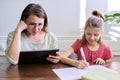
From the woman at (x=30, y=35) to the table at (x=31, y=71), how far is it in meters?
0.09

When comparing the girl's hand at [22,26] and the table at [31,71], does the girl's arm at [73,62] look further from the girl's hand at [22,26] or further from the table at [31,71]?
the girl's hand at [22,26]

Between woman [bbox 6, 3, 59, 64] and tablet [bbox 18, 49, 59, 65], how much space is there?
1.7 inches

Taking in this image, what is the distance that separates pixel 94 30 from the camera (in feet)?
6.19

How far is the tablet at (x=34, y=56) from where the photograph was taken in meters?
1.64

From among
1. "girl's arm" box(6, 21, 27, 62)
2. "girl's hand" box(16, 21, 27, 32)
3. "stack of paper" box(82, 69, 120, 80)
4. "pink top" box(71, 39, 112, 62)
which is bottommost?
"pink top" box(71, 39, 112, 62)

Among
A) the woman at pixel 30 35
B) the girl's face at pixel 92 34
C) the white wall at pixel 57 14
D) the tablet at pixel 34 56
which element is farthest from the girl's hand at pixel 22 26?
the white wall at pixel 57 14

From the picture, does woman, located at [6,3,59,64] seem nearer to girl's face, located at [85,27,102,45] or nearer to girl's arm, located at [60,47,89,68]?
girl's arm, located at [60,47,89,68]

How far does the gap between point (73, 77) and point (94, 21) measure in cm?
68

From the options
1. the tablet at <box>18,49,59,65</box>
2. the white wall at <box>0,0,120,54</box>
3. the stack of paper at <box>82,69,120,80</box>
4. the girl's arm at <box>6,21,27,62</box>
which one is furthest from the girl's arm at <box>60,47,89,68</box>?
the white wall at <box>0,0,120,54</box>

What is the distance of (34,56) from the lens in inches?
65.9

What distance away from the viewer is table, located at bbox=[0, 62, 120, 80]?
4.71ft

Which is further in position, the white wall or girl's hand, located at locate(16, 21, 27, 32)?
the white wall

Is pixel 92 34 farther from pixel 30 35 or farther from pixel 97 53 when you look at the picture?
pixel 30 35

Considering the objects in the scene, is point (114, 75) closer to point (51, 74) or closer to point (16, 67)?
point (51, 74)
